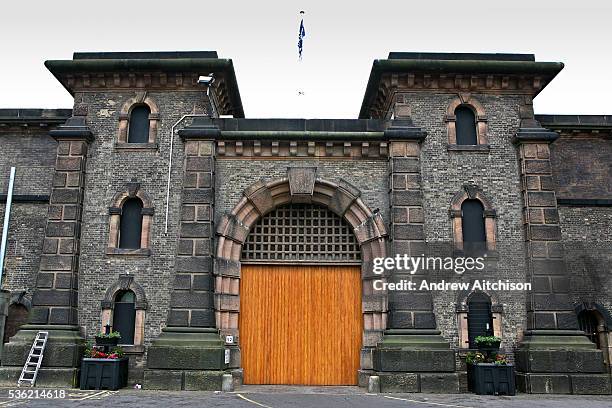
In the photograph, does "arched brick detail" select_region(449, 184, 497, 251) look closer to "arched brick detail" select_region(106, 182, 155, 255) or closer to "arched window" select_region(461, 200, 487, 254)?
"arched window" select_region(461, 200, 487, 254)

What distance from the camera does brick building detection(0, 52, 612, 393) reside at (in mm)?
15055

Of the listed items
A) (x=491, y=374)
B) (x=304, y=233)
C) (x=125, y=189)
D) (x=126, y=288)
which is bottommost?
(x=491, y=374)

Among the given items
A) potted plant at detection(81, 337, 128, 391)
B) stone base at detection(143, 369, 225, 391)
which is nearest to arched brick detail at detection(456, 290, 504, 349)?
stone base at detection(143, 369, 225, 391)

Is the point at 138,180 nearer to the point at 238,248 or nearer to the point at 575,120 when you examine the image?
the point at 238,248

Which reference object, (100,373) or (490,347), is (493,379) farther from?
(100,373)

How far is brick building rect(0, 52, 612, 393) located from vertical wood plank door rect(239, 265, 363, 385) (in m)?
0.04

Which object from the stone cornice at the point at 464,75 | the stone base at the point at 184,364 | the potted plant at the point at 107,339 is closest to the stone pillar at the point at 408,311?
the stone cornice at the point at 464,75

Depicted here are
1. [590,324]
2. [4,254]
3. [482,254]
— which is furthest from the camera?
[590,324]

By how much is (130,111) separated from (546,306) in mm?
13176

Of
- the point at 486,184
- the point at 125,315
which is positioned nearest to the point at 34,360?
the point at 125,315

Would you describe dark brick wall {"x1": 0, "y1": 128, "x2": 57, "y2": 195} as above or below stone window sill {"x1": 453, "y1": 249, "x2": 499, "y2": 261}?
above

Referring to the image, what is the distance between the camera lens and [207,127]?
651 inches

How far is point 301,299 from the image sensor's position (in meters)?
16.4

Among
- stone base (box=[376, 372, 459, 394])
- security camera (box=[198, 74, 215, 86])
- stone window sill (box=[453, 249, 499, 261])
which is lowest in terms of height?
stone base (box=[376, 372, 459, 394])
